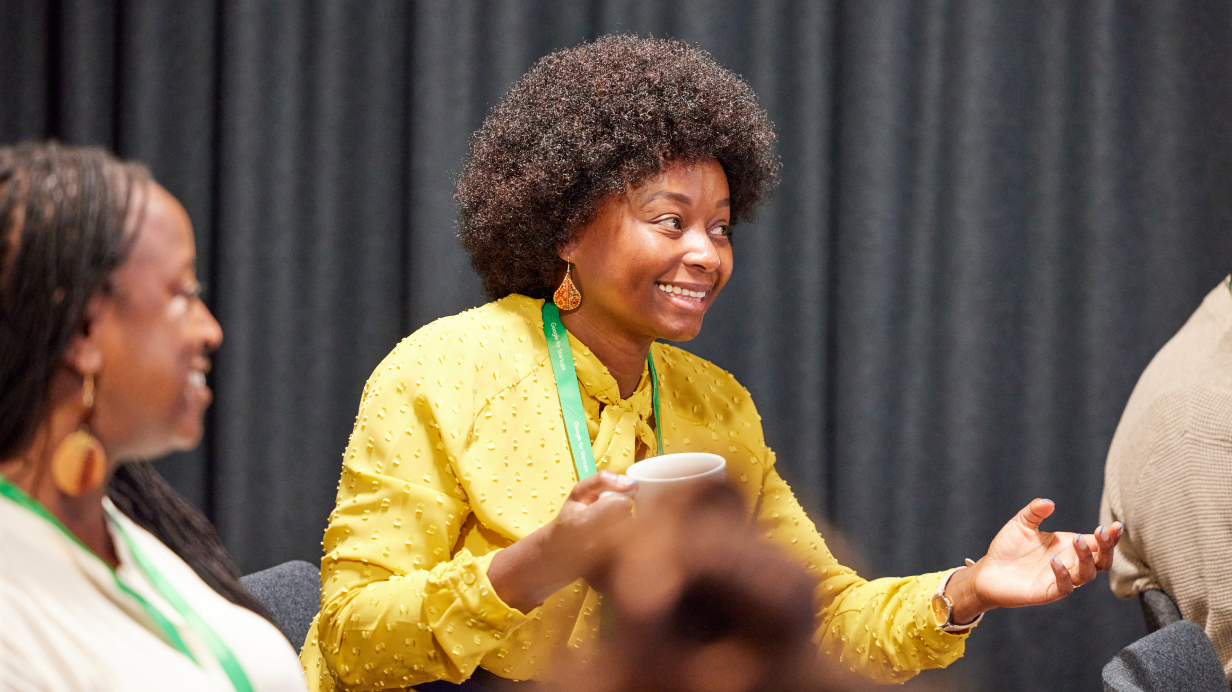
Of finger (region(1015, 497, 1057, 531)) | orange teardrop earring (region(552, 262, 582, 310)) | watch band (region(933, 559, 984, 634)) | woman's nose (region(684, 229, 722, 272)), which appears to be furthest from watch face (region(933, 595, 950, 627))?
orange teardrop earring (region(552, 262, 582, 310))

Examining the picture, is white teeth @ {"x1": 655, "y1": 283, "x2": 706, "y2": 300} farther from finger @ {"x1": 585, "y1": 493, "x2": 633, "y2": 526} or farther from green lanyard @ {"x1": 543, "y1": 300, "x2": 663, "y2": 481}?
finger @ {"x1": 585, "y1": 493, "x2": 633, "y2": 526}

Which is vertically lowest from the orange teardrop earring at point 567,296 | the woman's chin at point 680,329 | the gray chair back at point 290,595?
the gray chair back at point 290,595

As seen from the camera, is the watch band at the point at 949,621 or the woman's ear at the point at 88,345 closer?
the woman's ear at the point at 88,345

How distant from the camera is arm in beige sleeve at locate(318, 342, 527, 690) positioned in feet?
4.08

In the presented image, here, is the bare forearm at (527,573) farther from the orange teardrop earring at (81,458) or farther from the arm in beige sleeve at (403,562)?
the orange teardrop earring at (81,458)

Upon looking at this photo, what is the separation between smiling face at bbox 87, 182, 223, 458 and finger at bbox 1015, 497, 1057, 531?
1.04 m

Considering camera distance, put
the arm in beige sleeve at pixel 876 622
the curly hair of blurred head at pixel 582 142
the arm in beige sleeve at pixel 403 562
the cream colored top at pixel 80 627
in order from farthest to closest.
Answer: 1. the curly hair of blurred head at pixel 582 142
2. the arm in beige sleeve at pixel 876 622
3. the arm in beige sleeve at pixel 403 562
4. the cream colored top at pixel 80 627

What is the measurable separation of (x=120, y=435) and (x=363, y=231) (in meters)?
1.69

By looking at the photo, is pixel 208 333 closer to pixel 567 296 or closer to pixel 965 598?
pixel 567 296

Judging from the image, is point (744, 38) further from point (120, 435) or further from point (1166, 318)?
point (120, 435)

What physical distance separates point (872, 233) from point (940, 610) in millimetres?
1096

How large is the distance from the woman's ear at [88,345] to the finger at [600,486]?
47 centimetres

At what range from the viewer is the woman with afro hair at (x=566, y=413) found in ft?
4.30

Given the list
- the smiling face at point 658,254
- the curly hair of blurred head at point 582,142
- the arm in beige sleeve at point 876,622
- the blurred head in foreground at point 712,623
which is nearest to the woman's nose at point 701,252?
the smiling face at point 658,254
